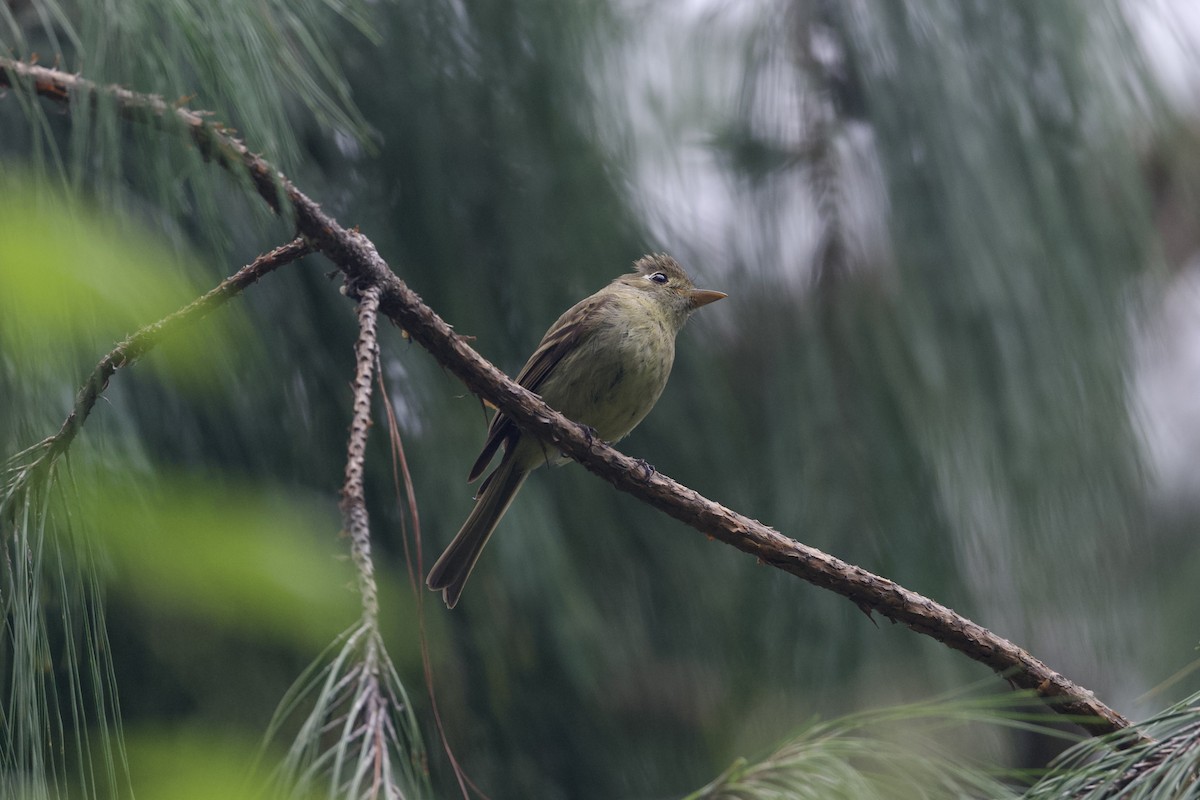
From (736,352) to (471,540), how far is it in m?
1.08

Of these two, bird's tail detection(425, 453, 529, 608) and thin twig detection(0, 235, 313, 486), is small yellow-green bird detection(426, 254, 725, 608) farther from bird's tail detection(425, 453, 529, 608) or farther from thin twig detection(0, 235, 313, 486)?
thin twig detection(0, 235, 313, 486)

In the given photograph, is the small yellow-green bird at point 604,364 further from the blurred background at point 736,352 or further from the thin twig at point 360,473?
the thin twig at point 360,473

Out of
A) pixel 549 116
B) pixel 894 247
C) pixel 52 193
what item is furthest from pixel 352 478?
pixel 894 247

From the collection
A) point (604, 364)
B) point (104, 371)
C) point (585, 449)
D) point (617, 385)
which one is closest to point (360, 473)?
point (104, 371)

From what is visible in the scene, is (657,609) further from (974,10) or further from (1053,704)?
(974,10)

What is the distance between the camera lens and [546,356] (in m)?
3.16

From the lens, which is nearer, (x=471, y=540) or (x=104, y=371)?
(x=104, y=371)

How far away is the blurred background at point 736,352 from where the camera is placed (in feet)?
8.32

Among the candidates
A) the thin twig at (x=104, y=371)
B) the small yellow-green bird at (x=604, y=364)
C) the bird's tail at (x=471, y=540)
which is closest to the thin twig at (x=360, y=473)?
the thin twig at (x=104, y=371)

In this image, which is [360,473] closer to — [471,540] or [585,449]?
Result: [585,449]

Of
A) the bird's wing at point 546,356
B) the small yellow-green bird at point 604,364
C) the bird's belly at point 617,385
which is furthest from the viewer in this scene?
the bird's belly at point 617,385

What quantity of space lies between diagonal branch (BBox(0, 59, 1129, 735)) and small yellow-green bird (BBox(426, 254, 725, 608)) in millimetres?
579

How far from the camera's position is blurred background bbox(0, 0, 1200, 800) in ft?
8.32

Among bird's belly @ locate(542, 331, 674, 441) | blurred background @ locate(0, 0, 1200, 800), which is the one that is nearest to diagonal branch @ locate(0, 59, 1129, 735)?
blurred background @ locate(0, 0, 1200, 800)
